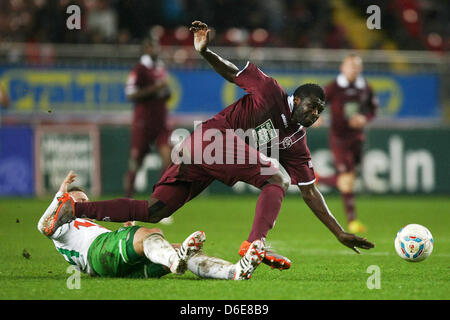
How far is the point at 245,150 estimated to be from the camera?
5.87 meters

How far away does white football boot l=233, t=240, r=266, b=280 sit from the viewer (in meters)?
5.29

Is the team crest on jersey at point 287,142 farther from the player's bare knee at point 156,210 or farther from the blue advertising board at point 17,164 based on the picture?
the blue advertising board at point 17,164

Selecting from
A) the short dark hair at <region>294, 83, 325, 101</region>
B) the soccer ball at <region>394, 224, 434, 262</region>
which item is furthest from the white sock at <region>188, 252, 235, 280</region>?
the soccer ball at <region>394, 224, 434, 262</region>

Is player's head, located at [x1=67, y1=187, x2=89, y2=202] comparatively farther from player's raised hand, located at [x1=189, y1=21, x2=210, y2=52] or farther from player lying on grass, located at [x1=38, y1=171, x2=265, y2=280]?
player's raised hand, located at [x1=189, y1=21, x2=210, y2=52]

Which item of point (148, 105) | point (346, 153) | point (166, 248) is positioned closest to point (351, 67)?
point (346, 153)

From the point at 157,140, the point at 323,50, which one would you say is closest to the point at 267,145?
the point at 157,140

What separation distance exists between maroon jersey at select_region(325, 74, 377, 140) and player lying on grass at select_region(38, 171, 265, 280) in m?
5.90

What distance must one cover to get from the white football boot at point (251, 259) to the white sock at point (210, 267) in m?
0.12

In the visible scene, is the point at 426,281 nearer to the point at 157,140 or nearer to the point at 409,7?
the point at 157,140

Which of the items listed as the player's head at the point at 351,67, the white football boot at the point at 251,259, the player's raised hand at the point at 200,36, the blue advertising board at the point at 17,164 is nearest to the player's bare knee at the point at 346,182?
the player's head at the point at 351,67

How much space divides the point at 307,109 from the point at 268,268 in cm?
145

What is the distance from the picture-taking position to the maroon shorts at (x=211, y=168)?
5.86 metres

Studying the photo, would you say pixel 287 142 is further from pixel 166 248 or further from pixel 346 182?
pixel 346 182
